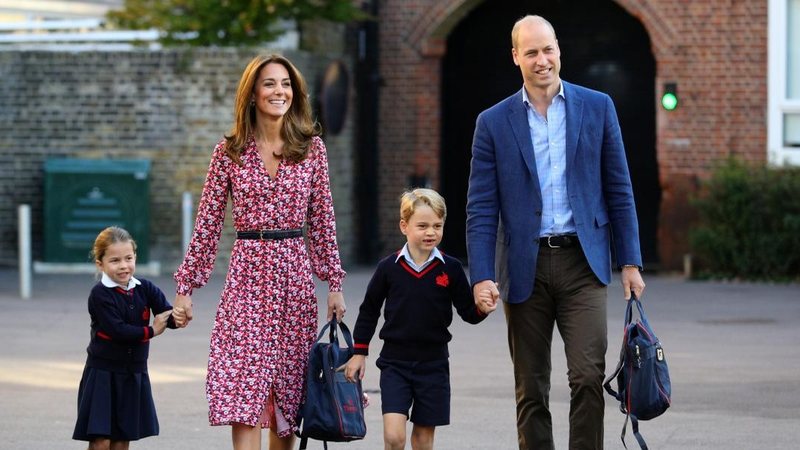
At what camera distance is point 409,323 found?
263 inches

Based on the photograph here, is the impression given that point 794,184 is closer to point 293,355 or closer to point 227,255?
point 227,255

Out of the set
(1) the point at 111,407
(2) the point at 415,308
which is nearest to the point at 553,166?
(2) the point at 415,308

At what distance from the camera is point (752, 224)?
17000 millimetres

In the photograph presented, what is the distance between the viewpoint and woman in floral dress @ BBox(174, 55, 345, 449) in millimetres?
6523

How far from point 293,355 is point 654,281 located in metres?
11.6

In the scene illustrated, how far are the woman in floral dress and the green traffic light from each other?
1210cm

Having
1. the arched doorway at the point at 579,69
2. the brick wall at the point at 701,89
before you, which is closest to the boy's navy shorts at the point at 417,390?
the brick wall at the point at 701,89

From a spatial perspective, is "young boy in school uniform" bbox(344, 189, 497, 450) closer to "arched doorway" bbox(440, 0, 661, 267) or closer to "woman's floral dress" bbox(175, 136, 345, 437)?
"woman's floral dress" bbox(175, 136, 345, 437)

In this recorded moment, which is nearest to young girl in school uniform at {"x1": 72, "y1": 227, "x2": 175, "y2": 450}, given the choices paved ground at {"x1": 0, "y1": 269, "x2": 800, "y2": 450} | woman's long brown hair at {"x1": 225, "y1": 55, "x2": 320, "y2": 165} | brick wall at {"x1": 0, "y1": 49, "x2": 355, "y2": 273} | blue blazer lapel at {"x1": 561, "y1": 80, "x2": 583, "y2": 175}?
woman's long brown hair at {"x1": 225, "y1": 55, "x2": 320, "y2": 165}

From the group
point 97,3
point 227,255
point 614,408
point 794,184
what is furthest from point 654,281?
point 97,3

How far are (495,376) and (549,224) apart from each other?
13.0ft

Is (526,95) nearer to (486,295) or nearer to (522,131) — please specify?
(522,131)

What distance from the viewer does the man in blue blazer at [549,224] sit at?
6500mm

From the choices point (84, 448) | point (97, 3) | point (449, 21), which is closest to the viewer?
point (84, 448)
